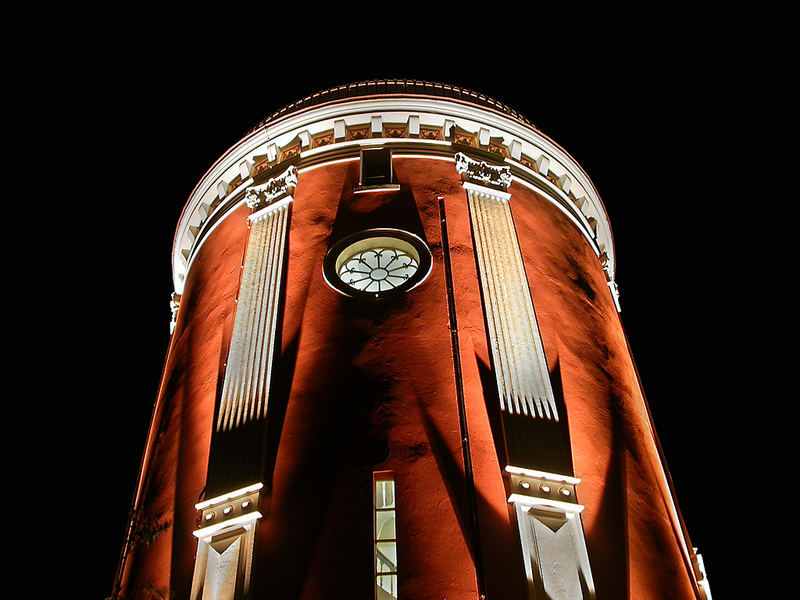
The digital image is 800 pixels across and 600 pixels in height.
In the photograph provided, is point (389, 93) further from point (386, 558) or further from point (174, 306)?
point (386, 558)

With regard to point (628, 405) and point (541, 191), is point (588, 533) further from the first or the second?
point (541, 191)

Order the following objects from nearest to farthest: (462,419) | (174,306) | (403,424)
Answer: (403,424) → (462,419) → (174,306)

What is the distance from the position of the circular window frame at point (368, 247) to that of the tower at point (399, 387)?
5cm

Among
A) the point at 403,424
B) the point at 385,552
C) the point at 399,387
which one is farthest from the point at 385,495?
the point at 399,387

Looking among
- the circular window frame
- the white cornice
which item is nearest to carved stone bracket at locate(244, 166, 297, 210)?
the white cornice

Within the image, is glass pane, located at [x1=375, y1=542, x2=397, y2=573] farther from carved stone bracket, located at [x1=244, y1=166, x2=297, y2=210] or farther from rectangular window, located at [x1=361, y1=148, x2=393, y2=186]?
carved stone bracket, located at [x1=244, y1=166, x2=297, y2=210]

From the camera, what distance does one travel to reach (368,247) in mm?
22000

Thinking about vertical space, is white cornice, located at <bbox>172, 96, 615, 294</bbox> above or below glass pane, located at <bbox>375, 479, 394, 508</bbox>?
above

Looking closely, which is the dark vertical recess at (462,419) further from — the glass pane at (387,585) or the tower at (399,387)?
the glass pane at (387,585)

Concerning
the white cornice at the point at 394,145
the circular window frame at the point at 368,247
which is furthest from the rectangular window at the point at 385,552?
the white cornice at the point at 394,145

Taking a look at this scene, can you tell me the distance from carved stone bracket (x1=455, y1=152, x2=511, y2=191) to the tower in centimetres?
5

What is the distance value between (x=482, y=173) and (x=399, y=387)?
23.6 ft

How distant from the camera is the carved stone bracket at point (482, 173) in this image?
2377 centimetres

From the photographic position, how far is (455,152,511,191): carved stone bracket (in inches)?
936
